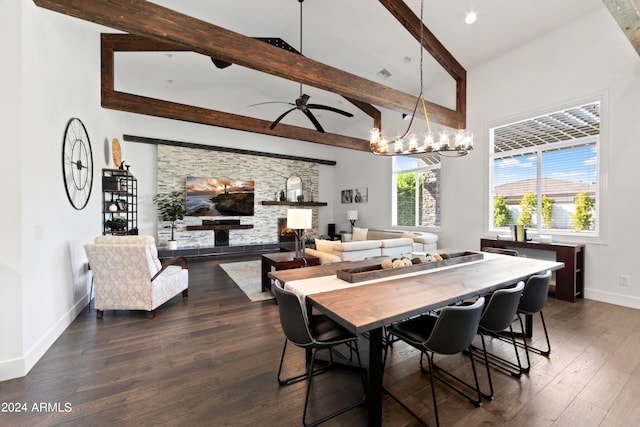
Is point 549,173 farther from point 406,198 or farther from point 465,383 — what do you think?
point 465,383

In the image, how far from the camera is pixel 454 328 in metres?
1.49

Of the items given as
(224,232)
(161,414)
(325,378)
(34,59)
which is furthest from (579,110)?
(224,232)

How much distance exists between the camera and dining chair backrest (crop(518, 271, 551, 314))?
2.08 m

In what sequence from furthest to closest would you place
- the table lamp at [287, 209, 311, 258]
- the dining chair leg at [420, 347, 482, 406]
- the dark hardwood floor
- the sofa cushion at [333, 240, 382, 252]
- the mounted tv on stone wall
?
the mounted tv on stone wall, the sofa cushion at [333, 240, 382, 252], the table lamp at [287, 209, 311, 258], the dining chair leg at [420, 347, 482, 406], the dark hardwood floor

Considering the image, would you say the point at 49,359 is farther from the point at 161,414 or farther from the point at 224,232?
the point at 224,232

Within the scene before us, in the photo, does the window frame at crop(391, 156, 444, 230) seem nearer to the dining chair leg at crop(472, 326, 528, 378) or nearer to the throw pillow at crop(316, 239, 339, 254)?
the throw pillow at crop(316, 239, 339, 254)

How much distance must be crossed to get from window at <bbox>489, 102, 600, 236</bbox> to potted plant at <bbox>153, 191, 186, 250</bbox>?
23.4ft

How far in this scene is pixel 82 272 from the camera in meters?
3.40

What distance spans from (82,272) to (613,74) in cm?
746

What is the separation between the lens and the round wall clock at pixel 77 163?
2977 mm

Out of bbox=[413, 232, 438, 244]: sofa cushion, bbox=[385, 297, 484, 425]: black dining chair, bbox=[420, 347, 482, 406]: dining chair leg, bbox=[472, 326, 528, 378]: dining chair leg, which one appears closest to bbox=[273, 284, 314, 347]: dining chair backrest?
bbox=[385, 297, 484, 425]: black dining chair

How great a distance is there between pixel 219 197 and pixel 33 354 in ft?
18.3

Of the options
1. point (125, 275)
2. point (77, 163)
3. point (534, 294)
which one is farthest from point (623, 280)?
point (77, 163)

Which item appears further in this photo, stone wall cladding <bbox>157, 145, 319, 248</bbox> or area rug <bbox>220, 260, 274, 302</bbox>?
stone wall cladding <bbox>157, 145, 319, 248</bbox>
